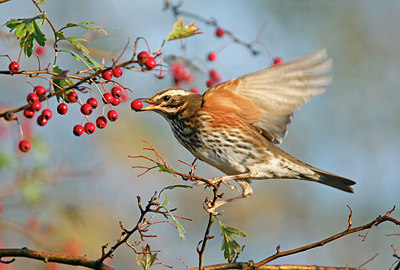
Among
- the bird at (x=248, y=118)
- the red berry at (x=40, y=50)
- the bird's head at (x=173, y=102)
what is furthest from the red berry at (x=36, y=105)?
the red berry at (x=40, y=50)

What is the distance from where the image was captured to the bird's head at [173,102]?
3.06 metres

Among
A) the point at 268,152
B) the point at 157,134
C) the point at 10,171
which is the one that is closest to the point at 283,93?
the point at 268,152

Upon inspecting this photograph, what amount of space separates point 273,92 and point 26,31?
165 centimetres

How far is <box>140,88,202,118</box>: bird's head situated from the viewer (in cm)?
306

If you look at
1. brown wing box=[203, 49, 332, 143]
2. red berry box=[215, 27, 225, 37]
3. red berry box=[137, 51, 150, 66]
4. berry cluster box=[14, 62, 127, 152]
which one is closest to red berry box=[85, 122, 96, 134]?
berry cluster box=[14, 62, 127, 152]

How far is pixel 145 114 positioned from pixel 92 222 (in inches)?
88.4

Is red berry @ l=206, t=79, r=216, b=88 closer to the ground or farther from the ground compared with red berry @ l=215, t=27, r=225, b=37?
closer to the ground

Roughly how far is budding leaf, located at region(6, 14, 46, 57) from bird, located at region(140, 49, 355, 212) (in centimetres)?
106

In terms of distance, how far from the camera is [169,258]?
6867mm

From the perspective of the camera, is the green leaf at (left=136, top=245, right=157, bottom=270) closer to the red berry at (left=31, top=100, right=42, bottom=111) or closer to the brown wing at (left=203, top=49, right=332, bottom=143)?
the red berry at (left=31, top=100, right=42, bottom=111)

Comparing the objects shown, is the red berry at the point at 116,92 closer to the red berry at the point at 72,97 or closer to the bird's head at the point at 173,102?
the red berry at the point at 72,97

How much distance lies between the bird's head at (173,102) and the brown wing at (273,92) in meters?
0.10

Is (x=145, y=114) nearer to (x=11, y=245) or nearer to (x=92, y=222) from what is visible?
(x=92, y=222)

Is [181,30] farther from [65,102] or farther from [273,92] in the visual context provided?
[273,92]
